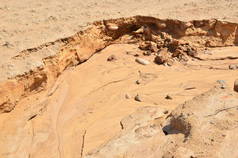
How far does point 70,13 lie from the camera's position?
21.8 feet

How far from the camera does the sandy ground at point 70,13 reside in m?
5.94

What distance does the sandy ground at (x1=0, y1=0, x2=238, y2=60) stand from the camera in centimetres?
594

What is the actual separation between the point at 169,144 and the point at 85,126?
5.69 ft

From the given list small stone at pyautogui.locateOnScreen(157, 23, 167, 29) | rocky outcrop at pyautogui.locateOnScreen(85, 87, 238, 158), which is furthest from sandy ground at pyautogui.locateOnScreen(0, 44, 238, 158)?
rocky outcrop at pyautogui.locateOnScreen(85, 87, 238, 158)

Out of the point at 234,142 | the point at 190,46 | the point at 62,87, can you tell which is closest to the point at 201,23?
the point at 190,46

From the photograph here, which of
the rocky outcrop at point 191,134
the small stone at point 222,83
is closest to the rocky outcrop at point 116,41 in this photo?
the small stone at point 222,83

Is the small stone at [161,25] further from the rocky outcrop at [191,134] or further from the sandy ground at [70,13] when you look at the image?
the rocky outcrop at [191,134]

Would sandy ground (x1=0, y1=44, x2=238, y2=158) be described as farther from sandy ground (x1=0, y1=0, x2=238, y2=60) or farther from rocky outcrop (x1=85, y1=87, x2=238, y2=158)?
rocky outcrop (x1=85, y1=87, x2=238, y2=158)

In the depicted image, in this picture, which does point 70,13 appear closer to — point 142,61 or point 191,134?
point 142,61

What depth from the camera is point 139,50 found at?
22.0 feet

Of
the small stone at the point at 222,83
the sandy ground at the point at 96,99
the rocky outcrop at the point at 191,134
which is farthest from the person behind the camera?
the sandy ground at the point at 96,99

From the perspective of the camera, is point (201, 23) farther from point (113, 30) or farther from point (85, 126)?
point (85, 126)

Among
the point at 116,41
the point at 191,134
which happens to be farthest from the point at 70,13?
the point at 191,134

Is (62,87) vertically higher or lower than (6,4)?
lower
